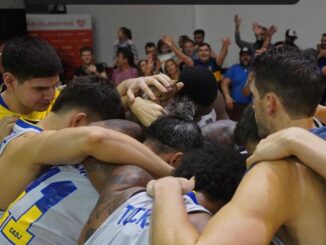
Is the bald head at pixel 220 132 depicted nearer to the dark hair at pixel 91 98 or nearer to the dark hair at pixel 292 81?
the dark hair at pixel 91 98

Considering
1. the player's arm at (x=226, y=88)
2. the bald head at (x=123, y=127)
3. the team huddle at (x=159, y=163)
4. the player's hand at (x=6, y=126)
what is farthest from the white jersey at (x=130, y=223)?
the player's arm at (x=226, y=88)

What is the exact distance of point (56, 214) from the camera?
2324 millimetres

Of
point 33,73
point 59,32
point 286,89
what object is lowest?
point 59,32

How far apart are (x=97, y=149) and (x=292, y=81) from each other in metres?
0.72

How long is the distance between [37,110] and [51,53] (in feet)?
0.99

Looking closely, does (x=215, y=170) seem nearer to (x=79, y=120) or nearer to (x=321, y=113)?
(x=79, y=120)

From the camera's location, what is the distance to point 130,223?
1.83 meters

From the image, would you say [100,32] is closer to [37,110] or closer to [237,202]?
[37,110]

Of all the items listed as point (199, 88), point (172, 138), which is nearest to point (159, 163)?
point (172, 138)

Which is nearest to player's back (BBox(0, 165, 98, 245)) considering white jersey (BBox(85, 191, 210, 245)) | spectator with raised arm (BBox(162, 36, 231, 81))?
white jersey (BBox(85, 191, 210, 245))

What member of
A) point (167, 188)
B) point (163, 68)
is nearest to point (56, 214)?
point (167, 188)

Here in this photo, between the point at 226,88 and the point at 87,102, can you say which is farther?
the point at 226,88

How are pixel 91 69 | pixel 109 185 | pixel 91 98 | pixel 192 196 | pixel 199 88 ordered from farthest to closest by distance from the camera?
pixel 91 69 < pixel 199 88 < pixel 91 98 < pixel 109 185 < pixel 192 196

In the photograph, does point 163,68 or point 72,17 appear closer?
point 163,68
